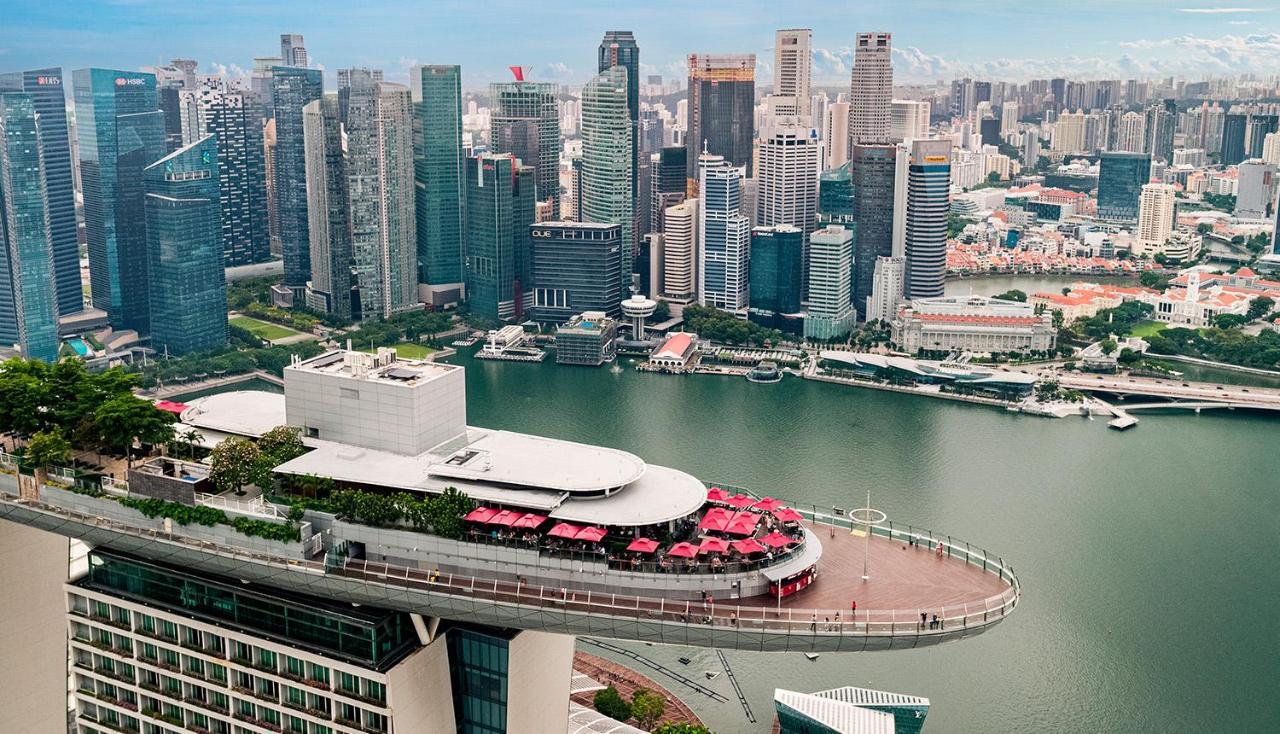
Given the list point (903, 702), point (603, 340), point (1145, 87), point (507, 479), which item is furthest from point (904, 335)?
point (1145, 87)

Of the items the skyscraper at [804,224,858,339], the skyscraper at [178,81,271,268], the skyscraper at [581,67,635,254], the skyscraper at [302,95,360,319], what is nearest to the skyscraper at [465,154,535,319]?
the skyscraper at [581,67,635,254]

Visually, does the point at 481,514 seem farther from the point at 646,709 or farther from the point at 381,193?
the point at 381,193

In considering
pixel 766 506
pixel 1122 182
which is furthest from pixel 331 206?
pixel 1122 182

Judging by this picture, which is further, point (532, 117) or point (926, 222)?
point (532, 117)

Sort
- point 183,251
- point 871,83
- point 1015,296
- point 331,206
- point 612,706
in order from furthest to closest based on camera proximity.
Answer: point 871,83, point 1015,296, point 331,206, point 183,251, point 612,706

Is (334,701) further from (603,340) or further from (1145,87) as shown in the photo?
(1145,87)

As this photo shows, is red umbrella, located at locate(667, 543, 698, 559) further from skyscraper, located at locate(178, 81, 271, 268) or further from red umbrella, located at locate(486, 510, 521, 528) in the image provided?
skyscraper, located at locate(178, 81, 271, 268)
